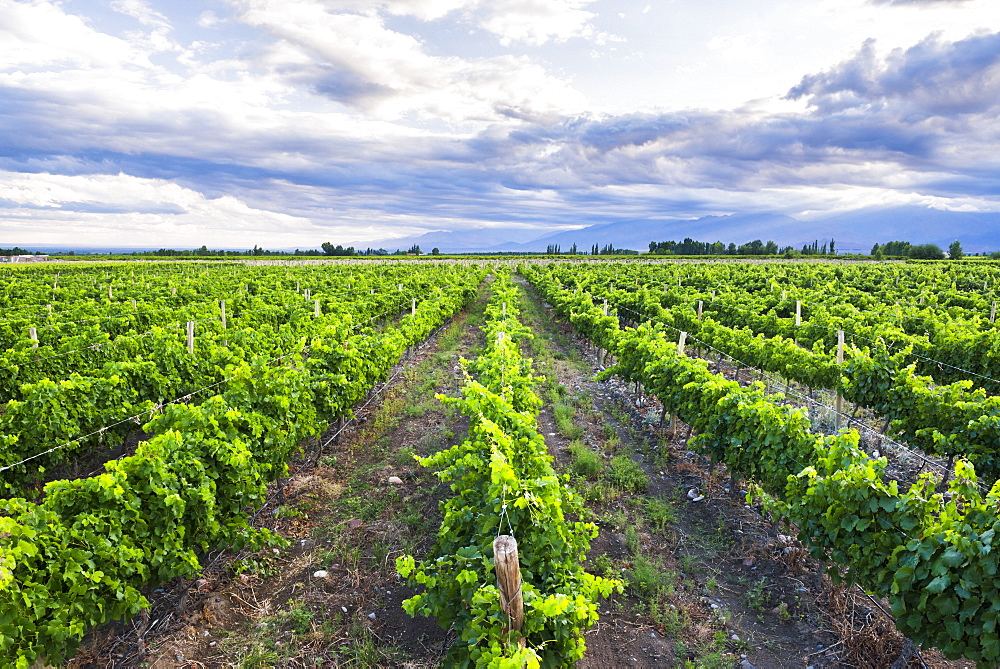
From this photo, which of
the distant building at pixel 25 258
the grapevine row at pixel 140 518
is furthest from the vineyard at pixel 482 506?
the distant building at pixel 25 258

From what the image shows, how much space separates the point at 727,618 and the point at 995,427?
445 centimetres

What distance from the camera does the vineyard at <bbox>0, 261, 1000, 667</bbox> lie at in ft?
13.4

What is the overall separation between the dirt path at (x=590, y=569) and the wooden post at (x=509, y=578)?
6.03ft

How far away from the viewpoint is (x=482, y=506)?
203 inches

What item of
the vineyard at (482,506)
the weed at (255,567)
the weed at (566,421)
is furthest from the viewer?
the weed at (566,421)

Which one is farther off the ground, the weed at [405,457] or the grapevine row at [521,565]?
the grapevine row at [521,565]

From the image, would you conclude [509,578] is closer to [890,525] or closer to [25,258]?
[890,525]

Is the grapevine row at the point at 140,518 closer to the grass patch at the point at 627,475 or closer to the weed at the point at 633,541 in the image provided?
the weed at the point at 633,541

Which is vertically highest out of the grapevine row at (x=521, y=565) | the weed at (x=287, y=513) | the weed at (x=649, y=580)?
the grapevine row at (x=521, y=565)

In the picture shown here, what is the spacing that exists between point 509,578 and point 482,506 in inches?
68.1

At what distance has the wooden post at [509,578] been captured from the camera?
3371 mm

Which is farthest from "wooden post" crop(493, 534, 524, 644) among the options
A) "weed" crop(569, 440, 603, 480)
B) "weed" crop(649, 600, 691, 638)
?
"weed" crop(569, 440, 603, 480)

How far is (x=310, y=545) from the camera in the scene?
6750 mm

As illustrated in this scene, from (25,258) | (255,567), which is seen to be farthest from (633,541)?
(25,258)
